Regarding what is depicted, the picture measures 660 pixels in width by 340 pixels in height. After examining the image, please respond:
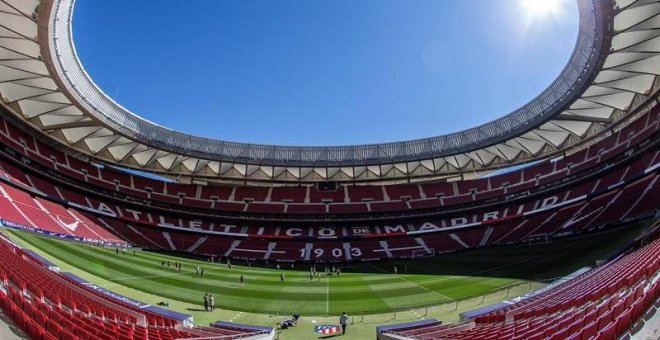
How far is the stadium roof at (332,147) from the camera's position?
26.3 metres

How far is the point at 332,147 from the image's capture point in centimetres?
5062

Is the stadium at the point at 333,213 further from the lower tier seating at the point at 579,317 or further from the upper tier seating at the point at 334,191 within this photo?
the upper tier seating at the point at 334,191

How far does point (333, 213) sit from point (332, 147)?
28.8 feet

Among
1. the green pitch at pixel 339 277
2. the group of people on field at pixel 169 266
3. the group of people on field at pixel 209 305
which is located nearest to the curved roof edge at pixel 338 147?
the green pitch at pixel 339 277

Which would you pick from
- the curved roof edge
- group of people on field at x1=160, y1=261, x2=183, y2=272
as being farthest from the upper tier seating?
group of people on field at x1=160, y1=261, x2=183, y2=272

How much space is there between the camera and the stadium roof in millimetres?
26266

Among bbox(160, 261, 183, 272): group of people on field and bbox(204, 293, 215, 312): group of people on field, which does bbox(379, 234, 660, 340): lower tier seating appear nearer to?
bbox(204, 293, 215, 312): group of people on field

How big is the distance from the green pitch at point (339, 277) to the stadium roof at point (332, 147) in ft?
42.5

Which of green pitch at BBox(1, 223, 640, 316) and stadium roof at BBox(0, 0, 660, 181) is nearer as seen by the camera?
green pitch at BBox(1, 223, 640, 316)

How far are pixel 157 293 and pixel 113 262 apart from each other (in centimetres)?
979

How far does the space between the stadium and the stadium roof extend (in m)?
0.19

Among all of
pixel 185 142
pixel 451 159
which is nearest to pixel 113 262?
pixel 185 142

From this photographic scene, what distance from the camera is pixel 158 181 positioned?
51.1 m

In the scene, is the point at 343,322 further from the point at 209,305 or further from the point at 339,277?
the point at 339,277
